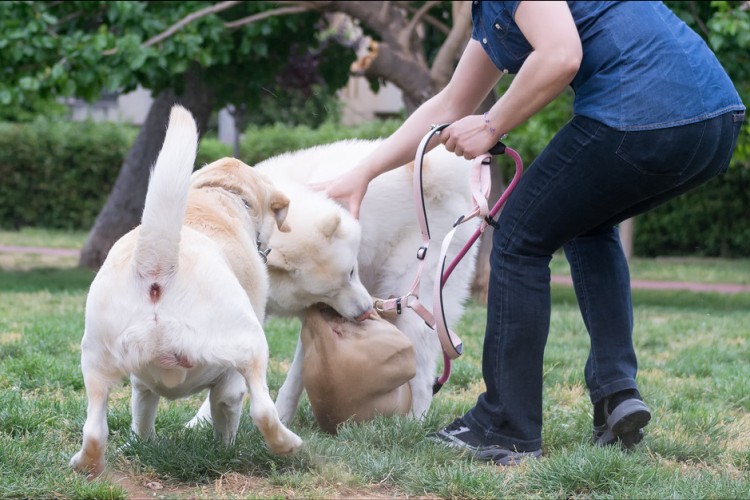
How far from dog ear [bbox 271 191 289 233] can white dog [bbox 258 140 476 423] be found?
0.15 meters

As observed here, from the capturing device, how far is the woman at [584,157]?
3035 millimetres

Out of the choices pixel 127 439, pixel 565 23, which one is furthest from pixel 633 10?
pixel 127 439

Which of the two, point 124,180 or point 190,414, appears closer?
point 190,414

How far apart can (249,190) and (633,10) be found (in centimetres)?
155

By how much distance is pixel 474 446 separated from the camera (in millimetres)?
3484

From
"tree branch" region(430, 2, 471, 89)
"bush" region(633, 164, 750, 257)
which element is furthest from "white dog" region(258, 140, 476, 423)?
"bush" region(633, 164, 750, 257)

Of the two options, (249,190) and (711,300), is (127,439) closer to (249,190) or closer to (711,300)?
(249,190)

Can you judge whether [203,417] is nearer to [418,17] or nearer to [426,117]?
[426,117]

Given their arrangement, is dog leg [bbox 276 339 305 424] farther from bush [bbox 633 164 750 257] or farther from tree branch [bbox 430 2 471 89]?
bush [bbox 633 164 750 257]

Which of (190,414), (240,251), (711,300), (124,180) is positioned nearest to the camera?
(240,251)

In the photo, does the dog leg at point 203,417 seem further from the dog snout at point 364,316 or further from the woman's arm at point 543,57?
the woman's arm at point 543,57

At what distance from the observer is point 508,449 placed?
135 inches

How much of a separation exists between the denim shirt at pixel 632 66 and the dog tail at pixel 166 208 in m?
1.09

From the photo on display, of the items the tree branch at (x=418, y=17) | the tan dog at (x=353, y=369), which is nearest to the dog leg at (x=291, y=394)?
the tan dog at (x=353, y=369)
